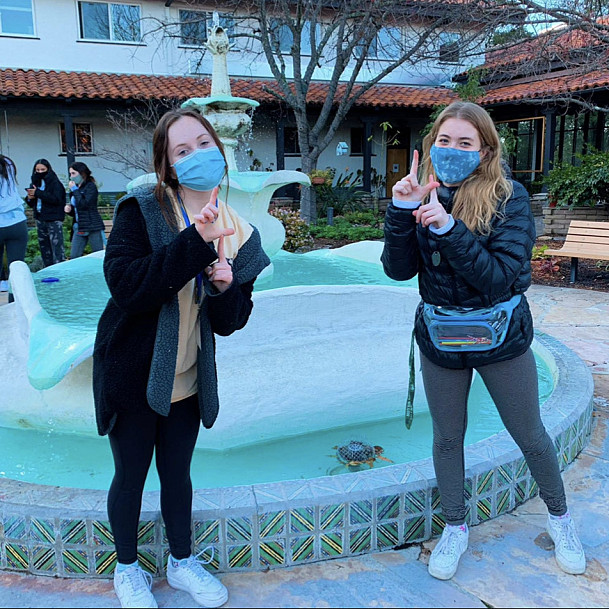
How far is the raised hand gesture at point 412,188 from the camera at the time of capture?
6.56 feet

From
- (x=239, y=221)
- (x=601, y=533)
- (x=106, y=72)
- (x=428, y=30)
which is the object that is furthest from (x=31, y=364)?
(x=106, y=72)

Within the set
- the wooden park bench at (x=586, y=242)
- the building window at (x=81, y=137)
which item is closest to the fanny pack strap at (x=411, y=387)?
the wooden park bench at (x=586, y=242)

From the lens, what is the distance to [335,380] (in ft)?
12.1

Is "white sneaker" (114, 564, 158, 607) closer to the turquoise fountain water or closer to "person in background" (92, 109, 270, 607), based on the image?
"person in background" (92, 109, 270, 607)

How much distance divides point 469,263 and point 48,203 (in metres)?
7.15

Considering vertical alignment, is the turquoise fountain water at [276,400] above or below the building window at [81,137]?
below

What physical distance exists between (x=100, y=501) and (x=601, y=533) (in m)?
1.95

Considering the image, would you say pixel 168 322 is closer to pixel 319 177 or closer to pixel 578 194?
pixel 578 194

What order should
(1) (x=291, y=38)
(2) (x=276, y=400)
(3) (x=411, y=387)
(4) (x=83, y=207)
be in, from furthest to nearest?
(1) (x=291, y=38) < (4) (x=83, y=207) < (2) (x=276, y=400) < (3) (x=411, y=387)

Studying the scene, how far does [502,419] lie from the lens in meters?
2.24

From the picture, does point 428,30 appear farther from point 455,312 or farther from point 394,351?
point 455,312

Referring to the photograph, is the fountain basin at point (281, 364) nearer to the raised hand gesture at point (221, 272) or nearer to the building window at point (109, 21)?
the raised hand gesture at point (221, 272)

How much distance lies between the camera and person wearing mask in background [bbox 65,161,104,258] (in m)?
7.60

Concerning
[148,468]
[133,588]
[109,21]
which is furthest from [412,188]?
[109,21]
